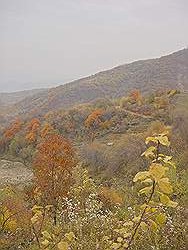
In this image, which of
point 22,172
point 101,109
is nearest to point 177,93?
point 101,109

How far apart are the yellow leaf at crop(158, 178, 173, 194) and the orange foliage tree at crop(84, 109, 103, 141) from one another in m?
45.5

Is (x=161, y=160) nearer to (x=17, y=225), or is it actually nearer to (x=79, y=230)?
(x=79, y=230)

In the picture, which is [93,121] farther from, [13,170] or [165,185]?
[165,185]

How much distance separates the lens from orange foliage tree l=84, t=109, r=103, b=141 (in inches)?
1922

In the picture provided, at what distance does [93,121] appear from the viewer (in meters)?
49.8

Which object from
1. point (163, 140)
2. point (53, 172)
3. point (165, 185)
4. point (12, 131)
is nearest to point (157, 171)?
point (165, 185)

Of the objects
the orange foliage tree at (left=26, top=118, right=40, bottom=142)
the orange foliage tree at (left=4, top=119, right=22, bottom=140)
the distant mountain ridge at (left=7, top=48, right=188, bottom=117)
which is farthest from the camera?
the distant mountain ridge at (left=7, top=48, right=188, bottom=117)

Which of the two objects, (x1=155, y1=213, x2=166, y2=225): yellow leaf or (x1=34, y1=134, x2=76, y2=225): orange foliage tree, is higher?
(x1=155, y1=213, x2=166, y2=225): yellow leaf

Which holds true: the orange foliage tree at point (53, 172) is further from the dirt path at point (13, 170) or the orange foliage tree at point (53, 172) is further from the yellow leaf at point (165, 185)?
the dirt path at point (13, 170)

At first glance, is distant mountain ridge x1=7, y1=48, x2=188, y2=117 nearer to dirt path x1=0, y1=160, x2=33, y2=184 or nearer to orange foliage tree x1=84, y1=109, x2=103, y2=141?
orange foliage tree x1=84, y1=109, x2=103, y2=141

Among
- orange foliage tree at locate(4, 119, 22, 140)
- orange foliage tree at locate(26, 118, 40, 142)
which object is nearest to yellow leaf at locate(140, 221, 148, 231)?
orange foliage tree at locate(26, 118, 40, 142)

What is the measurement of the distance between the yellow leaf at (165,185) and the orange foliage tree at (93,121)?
4549 cm

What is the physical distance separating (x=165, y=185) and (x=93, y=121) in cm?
4725

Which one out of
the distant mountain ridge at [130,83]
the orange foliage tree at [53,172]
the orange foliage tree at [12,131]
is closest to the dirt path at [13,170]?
the orange foliage tree at [12,131]
